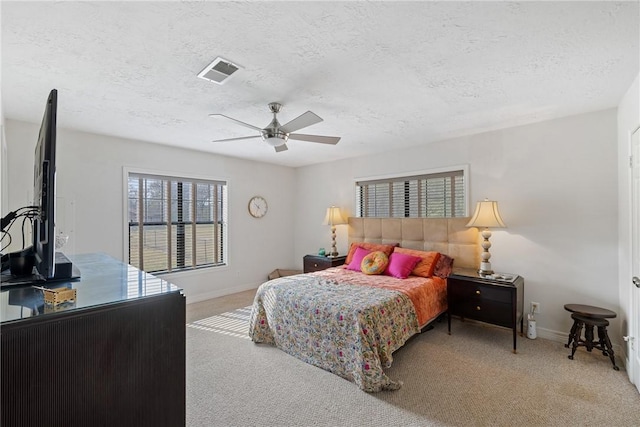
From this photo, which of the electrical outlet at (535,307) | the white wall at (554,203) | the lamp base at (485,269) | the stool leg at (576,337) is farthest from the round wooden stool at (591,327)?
the lamp base at (485,269)

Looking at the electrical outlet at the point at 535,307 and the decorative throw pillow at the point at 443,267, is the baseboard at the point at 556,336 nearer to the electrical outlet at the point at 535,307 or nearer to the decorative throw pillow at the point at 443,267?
the electrical outlet at the point at 535,307

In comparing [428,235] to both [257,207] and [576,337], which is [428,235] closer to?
[576,337]

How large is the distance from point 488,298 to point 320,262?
260 centimetres

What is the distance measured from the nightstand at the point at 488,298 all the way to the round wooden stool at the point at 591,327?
18.8 inches

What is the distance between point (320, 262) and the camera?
16.5 feet

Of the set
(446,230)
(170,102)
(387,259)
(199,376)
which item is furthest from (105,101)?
(446,230)

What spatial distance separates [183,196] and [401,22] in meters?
4.23

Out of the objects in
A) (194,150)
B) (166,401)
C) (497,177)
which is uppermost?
(194,150)

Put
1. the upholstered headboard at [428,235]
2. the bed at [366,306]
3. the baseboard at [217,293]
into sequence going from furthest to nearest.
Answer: the baseboard at [217,293] → the upholstered headboard at [428,235] → the bed at [366,306]

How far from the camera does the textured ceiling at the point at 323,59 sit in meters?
1.60

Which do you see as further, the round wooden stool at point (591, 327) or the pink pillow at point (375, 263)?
the pink pillow at point (375, 263)

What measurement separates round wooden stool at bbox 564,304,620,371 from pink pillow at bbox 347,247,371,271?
2.34 m

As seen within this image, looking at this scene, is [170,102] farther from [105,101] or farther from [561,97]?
[561,97]

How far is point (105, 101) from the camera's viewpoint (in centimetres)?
277
